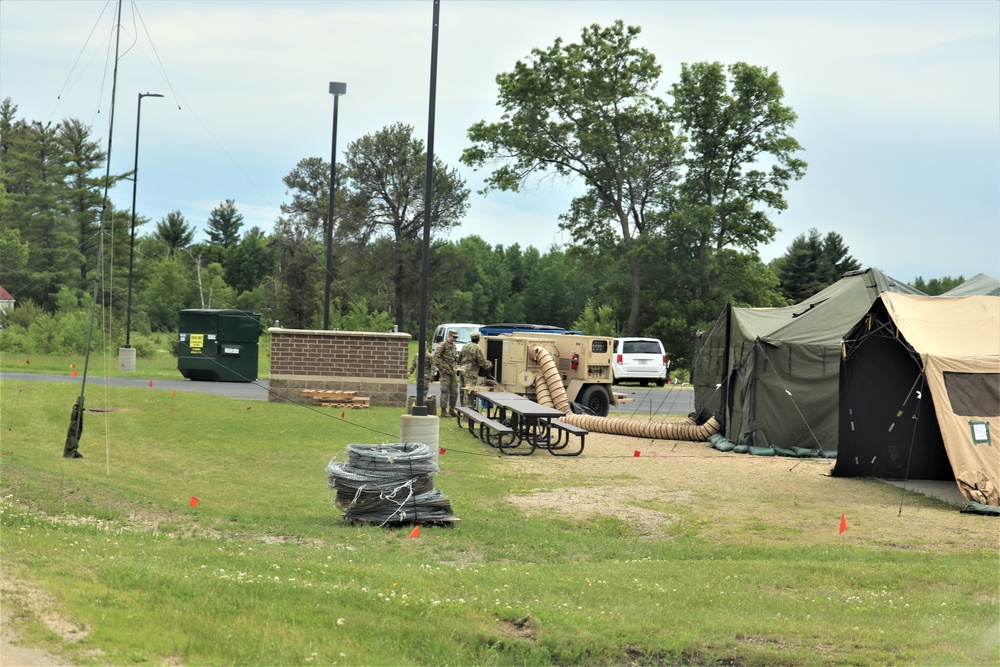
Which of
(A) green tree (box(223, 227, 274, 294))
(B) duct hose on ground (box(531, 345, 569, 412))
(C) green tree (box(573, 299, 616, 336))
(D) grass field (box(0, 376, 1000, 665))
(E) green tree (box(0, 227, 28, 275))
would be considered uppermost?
(A) green tree (box(223, 227, 274, 294))

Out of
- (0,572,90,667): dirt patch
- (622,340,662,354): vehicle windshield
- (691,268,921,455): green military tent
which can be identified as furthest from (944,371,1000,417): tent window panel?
(622,340,662,354): vehicle windshield

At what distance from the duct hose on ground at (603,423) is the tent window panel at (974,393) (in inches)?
286

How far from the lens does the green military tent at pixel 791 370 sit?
18.3m

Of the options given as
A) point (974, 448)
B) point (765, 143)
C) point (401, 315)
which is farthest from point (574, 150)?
Answer: point (974, 448)

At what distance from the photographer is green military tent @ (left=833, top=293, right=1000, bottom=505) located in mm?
13047

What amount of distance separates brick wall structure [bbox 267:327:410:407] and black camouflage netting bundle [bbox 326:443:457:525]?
13.2m

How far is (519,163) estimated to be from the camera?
48062mm

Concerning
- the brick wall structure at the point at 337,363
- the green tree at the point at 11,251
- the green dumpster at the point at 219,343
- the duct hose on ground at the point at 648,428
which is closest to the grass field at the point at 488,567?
the duct hose on ground at the point at 648,428

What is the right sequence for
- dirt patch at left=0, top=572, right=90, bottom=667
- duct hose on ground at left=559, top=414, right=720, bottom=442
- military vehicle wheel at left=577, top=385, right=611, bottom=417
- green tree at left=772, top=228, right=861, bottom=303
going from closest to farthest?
dirt patch at left=0, top=572, right=90, bottom=667
duct hose on ground at left=559, top=414, right=720, bottom=442
military vehicle wheel at left=577, top=385, right=611, bottom=417
green tree at left=772, top=228, right=861, bottom=303

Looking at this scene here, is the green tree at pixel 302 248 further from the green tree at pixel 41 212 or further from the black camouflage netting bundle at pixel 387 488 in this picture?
the black camouflage netting bundle at pixel 387 488

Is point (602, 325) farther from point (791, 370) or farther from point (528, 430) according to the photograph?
point (528, 430)

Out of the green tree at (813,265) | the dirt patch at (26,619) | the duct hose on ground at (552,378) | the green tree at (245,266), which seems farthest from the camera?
the green tree at (245,266)

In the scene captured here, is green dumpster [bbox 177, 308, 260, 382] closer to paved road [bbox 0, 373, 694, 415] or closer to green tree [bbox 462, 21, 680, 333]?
paved road [bbox 0, 373, 694, 415]

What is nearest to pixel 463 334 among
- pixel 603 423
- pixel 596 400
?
pixel 596 400
